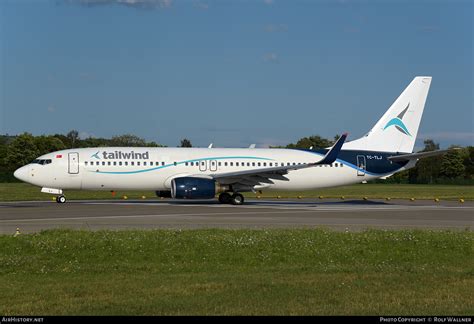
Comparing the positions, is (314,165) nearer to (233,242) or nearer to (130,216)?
(130,216)

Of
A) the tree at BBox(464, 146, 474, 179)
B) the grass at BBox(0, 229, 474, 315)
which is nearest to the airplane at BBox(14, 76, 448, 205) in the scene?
the grass at BBox(0, 229, 474, 315)

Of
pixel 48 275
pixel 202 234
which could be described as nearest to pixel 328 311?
pixel 48 275

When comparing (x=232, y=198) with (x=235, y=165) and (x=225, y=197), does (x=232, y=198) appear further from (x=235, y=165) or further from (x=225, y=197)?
(x=235, y=165)

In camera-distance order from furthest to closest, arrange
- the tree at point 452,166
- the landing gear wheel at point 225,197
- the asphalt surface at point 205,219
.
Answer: the tree at point 452,166
the landing gear wheel at point 225,197
the asphalt surface at point 205,219

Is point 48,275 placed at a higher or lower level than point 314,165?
lower

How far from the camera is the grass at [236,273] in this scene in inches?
411

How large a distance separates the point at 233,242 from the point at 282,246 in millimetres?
1214

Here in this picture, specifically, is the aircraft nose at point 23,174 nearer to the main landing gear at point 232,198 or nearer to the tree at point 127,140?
the main landing gear at point 232,198

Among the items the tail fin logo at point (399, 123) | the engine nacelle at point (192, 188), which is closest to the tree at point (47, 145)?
the tail fin logo at point (399, 123)

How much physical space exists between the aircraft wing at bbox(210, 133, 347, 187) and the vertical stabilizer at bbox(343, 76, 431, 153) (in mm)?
4995

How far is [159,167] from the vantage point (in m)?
39.8

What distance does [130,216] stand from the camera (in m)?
29.3

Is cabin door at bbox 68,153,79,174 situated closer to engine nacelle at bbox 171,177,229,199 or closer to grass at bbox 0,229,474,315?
engine nacelle at bbox 171,177,229,199

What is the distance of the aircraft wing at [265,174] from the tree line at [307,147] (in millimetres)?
57640
